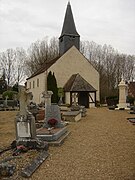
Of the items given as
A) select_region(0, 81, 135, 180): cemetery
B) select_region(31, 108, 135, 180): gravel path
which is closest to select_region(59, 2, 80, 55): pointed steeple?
select_region(0, 81, 135, 180): cemetery

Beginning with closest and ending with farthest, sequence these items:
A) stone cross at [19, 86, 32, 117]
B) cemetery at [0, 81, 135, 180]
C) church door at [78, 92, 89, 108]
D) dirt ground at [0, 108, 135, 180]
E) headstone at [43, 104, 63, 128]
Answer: dirt ground at [0, 108, 135, 180], cemetery at [0, 81, 135, 180], stone cross at [19, 86, 32, 117], headstone at [43, 104, 63, 128], church door at [78, 92, 89, 108]

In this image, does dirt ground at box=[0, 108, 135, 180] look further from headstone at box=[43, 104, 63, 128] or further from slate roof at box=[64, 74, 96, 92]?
slate roof at box=[64, 74, 96, 92]

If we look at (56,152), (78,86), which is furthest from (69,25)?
(56,152)

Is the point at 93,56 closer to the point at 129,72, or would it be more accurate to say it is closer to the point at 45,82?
the point at 129,72

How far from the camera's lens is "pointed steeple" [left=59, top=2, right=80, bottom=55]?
Answer: 4078 centimetres

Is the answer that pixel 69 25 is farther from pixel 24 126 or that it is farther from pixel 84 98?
pixel 24 126

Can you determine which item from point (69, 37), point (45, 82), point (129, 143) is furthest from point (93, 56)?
point (129, 143)

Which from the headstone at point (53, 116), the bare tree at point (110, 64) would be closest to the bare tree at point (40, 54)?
the bare tree at point (110, 64)

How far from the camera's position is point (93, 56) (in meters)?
58.1

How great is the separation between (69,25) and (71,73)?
8351 mm

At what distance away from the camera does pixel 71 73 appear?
3859 cm

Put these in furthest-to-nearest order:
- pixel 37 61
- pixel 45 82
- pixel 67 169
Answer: pixel 37 61 < pixel 45 82 < pixel 67 169

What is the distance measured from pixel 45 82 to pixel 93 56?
23.9 meters

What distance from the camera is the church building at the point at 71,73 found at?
3350cm
